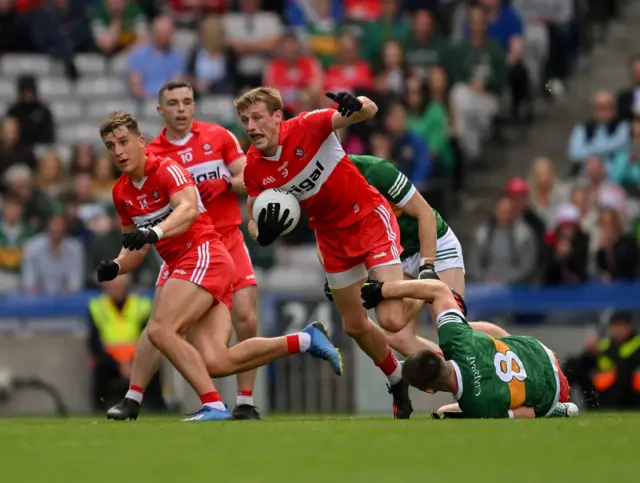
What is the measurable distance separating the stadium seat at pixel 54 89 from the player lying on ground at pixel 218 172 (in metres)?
9.67

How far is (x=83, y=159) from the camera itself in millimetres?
20109

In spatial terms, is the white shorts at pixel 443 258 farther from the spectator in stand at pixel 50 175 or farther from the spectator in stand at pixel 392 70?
the spectator in stand at pixel 50 175

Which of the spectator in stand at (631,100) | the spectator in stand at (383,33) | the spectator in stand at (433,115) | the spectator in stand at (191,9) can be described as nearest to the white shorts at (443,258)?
the spectator in stand at (631,100)

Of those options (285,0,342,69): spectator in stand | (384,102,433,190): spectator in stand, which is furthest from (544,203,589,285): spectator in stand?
(285,0,342,69): spectator in stand

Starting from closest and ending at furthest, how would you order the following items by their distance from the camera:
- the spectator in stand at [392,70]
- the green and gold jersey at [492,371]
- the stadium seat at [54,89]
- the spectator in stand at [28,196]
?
the green and gold jersey at [492,371] < the spectator in stand at [28,196] < the spectator in stand at [392,70] < the stadium seat at [54,89]

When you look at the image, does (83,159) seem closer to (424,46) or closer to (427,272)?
(424,46)

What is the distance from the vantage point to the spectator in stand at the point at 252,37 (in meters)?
21.6

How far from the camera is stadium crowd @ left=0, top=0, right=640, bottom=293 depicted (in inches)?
696

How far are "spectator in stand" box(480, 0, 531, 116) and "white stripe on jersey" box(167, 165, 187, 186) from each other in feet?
32.4

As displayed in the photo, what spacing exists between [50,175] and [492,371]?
36.5ft

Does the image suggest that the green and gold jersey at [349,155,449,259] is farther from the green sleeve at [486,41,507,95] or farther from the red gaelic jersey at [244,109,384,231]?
the green sleeve at [486,41,507,95]

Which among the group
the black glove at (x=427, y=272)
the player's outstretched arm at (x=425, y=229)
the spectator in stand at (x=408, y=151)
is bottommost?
the black glove at (x=427, y=272)

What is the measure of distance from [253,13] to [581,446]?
14886mm

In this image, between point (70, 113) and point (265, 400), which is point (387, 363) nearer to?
point (265, 400)
